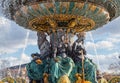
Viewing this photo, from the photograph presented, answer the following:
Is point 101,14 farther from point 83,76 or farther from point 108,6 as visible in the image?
point 83,76

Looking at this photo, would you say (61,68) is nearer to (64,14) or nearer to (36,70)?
(36,70)

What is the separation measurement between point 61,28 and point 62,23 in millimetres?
224

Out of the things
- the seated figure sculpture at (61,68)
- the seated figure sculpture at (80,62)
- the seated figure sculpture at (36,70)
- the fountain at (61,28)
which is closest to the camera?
the seated figure sculpture at (61,68)

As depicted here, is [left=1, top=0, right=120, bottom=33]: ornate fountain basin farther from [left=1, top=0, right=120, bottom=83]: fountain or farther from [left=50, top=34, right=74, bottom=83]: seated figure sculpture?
[left=50, top=34, right=74, bottom=83]: seated figure sculpture

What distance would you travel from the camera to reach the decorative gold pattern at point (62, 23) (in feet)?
48.9

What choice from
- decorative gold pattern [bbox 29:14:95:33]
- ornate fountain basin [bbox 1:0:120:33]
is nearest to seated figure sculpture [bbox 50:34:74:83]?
decorative gold pattern [bbox 29:14:95:33]

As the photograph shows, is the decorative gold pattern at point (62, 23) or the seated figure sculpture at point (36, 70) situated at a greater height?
the decorative gold pattern at point (62, 23)

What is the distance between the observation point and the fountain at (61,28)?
1427cm

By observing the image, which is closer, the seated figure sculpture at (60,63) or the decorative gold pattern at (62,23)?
the seated figure sculpture at (60,63)

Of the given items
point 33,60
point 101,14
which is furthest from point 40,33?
point 101,14

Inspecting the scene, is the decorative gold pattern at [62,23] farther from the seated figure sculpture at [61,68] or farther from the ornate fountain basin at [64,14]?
the seated figure sculpture at [61,68]

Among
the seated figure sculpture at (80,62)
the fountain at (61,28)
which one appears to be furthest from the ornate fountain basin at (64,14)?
the seated figure sculpture at (80,62)

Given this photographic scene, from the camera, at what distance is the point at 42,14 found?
577 inches

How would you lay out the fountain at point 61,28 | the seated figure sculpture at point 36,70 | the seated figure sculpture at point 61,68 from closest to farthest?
the seated figure sculpture at point 61,68 < the fountain at point 61,28 < the seated figure sculpture at point 36,70
